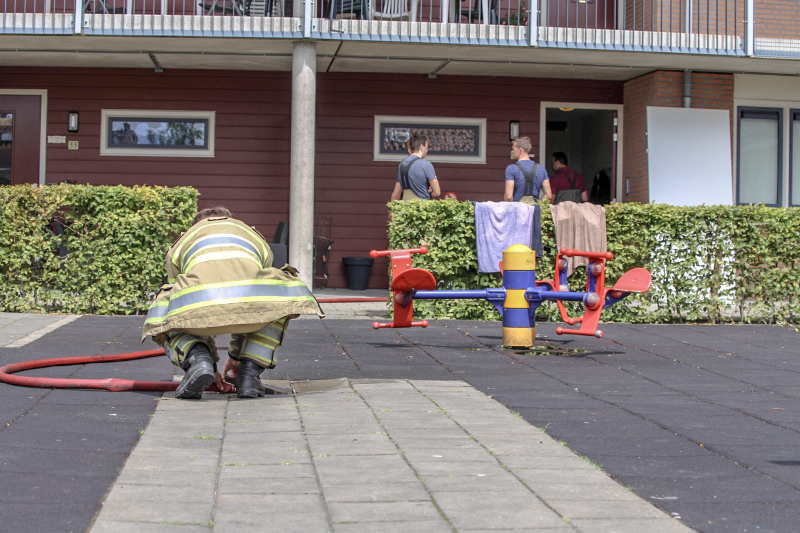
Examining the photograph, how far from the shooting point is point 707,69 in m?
13.0

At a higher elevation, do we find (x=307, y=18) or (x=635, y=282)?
(x=307, y=18)

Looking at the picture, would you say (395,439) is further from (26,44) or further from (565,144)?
(565,144)

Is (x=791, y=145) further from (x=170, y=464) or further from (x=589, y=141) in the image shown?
(x=170, y=464)

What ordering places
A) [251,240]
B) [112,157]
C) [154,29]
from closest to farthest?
1. [251,240]
2. [154,29]
3. [112,157]

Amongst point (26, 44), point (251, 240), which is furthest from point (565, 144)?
point (251, 240)

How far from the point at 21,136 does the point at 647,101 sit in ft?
30.1

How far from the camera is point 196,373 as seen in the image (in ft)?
15.8

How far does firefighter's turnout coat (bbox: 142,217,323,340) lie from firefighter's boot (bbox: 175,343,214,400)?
0.41 ft

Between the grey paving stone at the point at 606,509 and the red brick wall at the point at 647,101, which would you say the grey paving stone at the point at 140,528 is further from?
the red brick wall at the point at 647,101

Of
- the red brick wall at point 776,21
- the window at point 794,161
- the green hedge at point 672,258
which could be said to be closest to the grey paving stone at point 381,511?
the green hedge at point 672,258

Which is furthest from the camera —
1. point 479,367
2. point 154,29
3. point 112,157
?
point 112,157

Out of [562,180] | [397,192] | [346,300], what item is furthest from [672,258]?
[346,300]

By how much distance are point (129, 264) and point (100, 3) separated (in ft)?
16.3

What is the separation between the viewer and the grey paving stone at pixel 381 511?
287 cm
